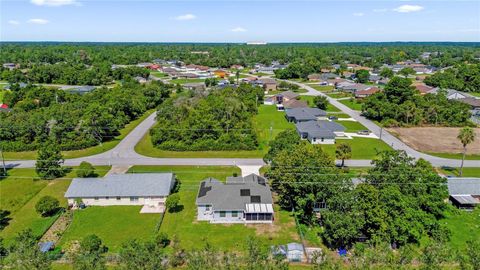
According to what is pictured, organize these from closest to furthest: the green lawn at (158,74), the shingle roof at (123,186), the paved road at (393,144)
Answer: the shingle roof at (123,186), the paved road at (393,144), the green lawn at (158,74)

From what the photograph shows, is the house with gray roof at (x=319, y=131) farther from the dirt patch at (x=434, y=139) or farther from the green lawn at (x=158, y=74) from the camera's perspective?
the green lawn at (x=158, y=74)

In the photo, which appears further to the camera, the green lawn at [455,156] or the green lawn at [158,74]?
the green lawn at [158,74]

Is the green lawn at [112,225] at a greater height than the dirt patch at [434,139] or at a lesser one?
lesser

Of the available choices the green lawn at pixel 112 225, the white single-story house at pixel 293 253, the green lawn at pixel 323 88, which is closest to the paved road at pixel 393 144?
the green lawn at pixel 323 88

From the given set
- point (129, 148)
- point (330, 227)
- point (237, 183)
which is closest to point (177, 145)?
point (129, 148)

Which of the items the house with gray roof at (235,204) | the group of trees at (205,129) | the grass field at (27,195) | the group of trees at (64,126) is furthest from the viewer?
the group of trees at (205,129)

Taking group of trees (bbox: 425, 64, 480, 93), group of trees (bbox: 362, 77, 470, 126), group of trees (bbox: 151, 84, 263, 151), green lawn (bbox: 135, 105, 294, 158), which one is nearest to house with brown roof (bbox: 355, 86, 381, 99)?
group of trees (bbox: 362, 77, 470, 126)

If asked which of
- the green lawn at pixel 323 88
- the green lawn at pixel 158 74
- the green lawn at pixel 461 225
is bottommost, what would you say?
the green lawn at pixel 461 225
